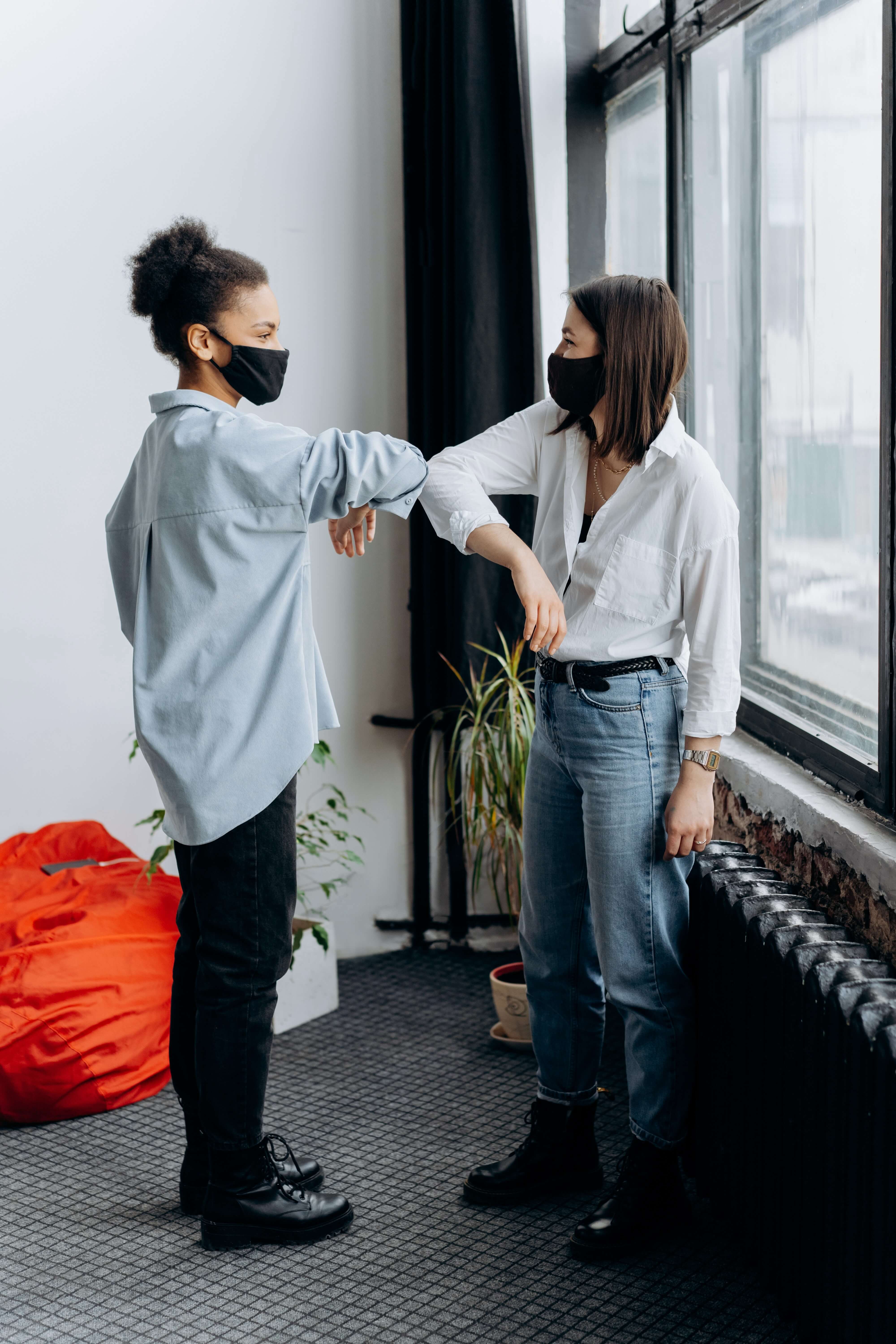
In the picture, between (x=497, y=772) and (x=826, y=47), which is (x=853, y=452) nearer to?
(x=826, y=47)

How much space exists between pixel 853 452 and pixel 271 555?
2.92ft

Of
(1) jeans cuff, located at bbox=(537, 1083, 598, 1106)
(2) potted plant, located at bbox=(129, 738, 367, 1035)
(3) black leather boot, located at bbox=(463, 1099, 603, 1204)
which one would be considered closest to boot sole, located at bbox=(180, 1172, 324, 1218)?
(3) black leather boot, located at bbox=(463, 1099, 603, 1204)

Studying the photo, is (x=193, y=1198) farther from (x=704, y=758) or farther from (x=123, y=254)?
(x=123, y=254)

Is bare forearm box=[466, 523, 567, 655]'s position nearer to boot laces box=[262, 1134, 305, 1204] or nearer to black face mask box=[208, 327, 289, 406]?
black face mask box=[208, 327, 289, 406]

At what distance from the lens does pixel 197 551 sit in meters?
1.62

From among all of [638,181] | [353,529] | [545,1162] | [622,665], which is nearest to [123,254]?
[638,181]

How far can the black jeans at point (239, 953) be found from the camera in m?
1.72

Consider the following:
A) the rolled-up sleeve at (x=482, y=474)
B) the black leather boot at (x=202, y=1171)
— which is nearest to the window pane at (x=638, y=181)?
the rolled-up sleeve at (x=482, y=474)

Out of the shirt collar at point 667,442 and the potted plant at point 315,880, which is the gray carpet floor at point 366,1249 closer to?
the potted plant at point 315,880

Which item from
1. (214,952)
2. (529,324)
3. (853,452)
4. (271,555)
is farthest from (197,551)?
(529,324)

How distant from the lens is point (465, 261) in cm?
263

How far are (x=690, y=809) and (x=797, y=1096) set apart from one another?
0.38m

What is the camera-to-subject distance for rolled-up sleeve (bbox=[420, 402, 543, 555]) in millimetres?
1706

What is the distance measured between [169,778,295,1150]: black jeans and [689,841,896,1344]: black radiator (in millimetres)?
620
